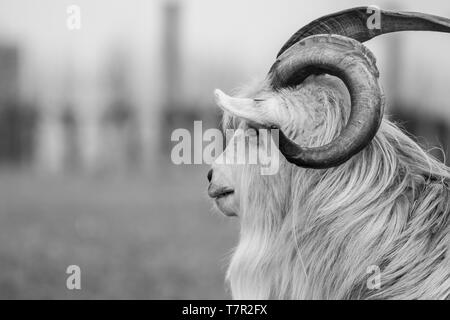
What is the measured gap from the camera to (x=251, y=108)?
4.64 metres

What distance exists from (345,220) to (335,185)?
246 millimetres

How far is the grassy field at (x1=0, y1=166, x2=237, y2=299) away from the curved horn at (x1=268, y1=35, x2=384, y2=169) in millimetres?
1779

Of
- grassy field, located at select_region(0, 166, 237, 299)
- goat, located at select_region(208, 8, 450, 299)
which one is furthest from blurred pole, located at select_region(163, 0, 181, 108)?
goat, located at select_region(208, 8, 450, 299)

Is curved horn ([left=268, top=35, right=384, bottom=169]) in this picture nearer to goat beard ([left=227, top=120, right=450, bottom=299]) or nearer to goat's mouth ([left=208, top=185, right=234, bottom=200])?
goat beard ([left=227, top=120, right=450, bottom=299])

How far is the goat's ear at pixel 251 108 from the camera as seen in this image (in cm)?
460

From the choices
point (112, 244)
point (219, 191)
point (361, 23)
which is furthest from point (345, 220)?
point (112, 244)

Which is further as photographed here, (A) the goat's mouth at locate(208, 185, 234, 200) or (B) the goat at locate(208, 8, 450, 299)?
(A) the goat's mouth at locate(208, 185, 234, 200)

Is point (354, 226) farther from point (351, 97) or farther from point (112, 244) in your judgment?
point (112, 244)

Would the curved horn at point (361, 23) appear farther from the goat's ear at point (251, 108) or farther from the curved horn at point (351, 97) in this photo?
the goat's ear at point (251, 108)

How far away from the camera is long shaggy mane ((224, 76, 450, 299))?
4.39 m

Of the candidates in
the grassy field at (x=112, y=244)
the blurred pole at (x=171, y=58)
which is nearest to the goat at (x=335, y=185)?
the grassy field at (x=112, y=244)

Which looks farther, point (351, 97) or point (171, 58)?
point (171, 58)

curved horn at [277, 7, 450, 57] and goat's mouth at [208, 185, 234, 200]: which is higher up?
curved horn at [277, 7, 450, 57]

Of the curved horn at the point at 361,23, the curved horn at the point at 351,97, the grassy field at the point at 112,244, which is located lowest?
the grassy field at the point at 112,244
